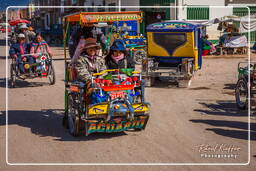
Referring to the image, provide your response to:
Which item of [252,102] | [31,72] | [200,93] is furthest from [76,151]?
[31,72]

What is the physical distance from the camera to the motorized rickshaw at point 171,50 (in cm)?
1422

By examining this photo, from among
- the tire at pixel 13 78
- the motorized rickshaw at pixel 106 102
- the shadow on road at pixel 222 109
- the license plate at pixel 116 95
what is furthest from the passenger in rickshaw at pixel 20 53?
the license plate at pixel 116 95

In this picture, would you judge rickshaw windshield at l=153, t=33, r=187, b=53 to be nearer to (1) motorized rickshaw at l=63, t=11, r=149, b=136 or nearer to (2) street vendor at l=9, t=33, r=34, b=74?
(2) street vendor at l=9, t=33, r=34, b=74

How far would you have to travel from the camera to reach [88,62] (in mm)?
7762

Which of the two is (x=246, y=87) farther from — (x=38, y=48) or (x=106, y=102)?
(x=38, y=48)

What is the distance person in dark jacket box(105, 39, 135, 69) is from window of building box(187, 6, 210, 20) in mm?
20893

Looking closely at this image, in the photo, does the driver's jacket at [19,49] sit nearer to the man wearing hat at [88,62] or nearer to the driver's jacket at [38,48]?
the driver's jacket at [38,48]

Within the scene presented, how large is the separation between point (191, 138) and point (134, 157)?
4.87 ft

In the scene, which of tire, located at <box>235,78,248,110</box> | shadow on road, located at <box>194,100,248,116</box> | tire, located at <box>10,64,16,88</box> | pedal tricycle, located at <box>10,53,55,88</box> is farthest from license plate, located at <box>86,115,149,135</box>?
tire, located at <box>10,64,16,88</box>

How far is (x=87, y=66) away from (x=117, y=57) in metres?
0.72

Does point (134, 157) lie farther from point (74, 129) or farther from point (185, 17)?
point (185, 17)

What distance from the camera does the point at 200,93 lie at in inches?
483

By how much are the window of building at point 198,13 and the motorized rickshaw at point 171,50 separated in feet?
42.6

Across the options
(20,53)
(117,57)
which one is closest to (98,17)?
(117,57)
